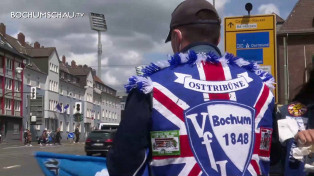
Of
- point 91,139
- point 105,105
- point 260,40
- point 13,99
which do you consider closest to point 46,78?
point 13,99

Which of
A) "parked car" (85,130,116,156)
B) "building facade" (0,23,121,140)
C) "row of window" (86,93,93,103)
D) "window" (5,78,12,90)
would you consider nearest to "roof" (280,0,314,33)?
"parked car" (85,130,116,156)

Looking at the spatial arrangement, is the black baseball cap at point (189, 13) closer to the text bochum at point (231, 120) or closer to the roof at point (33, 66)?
the text bochum at point (231, 120)

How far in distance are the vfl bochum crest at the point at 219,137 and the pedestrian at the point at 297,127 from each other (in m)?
0.42

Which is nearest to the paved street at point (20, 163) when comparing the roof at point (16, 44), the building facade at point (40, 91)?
the building facade at point (40, 91)

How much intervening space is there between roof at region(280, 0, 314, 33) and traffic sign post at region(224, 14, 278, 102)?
26.8 m

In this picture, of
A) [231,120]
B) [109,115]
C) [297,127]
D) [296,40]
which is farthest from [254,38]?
[109,115]

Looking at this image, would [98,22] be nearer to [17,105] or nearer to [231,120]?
[17,105]

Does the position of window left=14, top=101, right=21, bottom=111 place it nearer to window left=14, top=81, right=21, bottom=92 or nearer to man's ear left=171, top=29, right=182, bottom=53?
window left=14, top=81, right=21, bottom=92

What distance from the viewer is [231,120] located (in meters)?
2.04

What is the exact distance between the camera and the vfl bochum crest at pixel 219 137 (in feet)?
6.51

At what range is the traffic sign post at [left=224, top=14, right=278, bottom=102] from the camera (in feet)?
27.8

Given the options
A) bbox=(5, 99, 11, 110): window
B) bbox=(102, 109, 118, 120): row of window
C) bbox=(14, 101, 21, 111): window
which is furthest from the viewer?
bbox=(102, 109, 118, 120): row of window

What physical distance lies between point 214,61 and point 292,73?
32700 millimetres

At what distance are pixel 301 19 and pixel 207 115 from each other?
114ft
